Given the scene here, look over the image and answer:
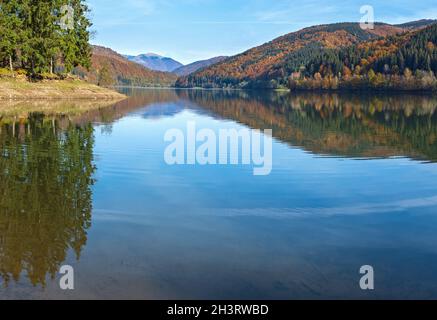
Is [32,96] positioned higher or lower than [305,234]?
higher

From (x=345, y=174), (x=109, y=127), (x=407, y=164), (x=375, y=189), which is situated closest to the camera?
(x=375, y=189)

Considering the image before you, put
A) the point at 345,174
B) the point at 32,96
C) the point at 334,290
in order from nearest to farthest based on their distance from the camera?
A: 1. the point at 334,290
2. the point at 345,174
3. the point at 32,96

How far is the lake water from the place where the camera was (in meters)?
10.9

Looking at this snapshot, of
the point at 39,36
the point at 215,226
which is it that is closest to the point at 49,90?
the point at 39,36

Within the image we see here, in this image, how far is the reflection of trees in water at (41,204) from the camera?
12000 mm

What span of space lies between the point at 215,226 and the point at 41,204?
257 inches

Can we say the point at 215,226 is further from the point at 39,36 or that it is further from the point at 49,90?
the point at 39,36

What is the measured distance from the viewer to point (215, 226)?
1528 centimetres

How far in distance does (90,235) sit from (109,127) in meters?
34.2

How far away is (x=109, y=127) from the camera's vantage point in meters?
46.9

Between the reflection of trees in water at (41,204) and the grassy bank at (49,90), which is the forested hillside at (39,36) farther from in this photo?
the reflection of trees in water at (41,204)

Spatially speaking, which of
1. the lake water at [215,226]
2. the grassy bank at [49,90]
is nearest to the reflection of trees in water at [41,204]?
the lake water at [215,226]
